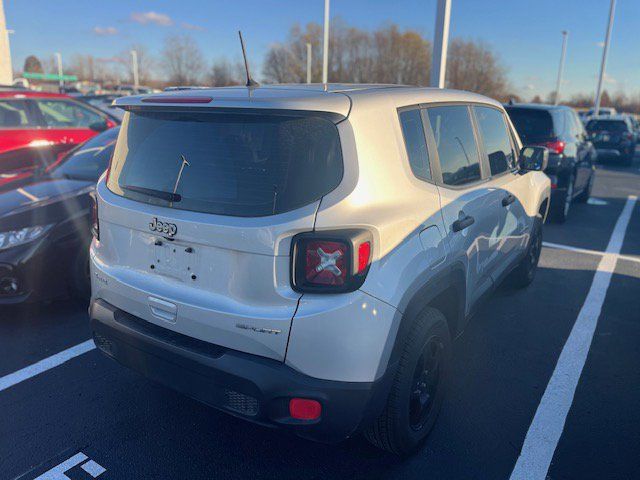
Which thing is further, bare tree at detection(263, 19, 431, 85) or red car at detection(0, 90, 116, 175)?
bare tree at detection(263, 19, 431, 85)

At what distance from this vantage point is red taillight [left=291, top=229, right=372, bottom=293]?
2057 mm

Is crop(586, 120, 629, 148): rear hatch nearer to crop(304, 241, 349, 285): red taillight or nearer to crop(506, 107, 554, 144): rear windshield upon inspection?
crop(506, 107, 554, 144): rear windshield

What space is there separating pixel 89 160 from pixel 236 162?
3.48 meters

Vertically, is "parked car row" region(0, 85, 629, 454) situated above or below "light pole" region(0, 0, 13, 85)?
below

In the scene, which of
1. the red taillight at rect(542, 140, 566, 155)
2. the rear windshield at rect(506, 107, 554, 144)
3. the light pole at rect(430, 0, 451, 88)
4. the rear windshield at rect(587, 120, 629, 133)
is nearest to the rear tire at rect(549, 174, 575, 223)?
the red taillight at rect(542, 140, 566, 155)

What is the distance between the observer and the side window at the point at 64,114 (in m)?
8.06

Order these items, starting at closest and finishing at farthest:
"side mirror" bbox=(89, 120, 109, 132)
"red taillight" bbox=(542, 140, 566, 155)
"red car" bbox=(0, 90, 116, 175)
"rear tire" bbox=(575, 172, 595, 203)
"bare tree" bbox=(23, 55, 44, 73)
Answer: "side mirror" bbox=(89, 120, 109, 132)
"red car" bbox=(0, 90, 116, 175)
"red taillight" bbox=(542, 140, 566, 155)
"rear tire" bbox=(575, 172, 595, 203)
"bare tree" bbox=(23, 55, 44, 73)

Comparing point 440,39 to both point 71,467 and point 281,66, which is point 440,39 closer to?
point 71,467

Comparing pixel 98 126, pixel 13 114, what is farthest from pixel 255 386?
pixel 13 114

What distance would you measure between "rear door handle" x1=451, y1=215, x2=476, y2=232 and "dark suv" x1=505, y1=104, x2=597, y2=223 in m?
5.36

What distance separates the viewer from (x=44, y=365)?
3.56 metres

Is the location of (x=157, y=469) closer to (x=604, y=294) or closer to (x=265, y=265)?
(x=265, y=265)

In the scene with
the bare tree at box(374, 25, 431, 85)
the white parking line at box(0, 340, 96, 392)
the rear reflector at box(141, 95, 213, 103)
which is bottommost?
the white parking line at box(0, 340, 96, 392)

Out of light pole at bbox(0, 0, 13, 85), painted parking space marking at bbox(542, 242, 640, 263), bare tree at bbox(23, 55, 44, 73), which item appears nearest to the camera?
painted parking space marking at bbox(542, 242, 640, 263)
